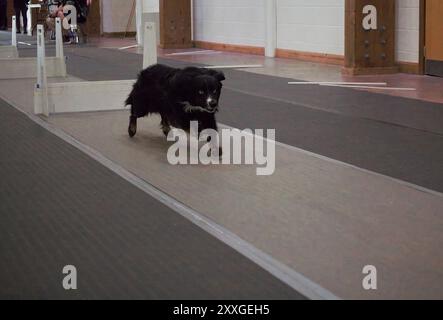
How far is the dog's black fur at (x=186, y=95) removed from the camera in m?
4.99

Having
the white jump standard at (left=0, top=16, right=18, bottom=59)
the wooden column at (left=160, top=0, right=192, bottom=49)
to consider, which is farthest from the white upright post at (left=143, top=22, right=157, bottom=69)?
the wooden column at (left=160, top=0, right=192, bottom=49)

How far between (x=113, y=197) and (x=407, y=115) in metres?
2.98

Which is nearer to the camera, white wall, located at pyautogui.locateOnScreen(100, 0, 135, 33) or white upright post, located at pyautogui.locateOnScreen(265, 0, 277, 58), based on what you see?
white upright post, located at pyautogui.locateOnScreen(265, 0, 277, 58)

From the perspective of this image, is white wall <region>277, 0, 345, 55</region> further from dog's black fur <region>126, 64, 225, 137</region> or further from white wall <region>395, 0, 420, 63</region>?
dog's black fur <region>126, 64, 225, 137</region>

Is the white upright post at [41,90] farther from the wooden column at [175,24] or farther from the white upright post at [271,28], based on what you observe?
the wooden column at [175,24]

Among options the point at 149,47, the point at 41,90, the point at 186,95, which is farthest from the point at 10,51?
the point at 186,95

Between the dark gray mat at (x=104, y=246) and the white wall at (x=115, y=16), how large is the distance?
50.0 feet

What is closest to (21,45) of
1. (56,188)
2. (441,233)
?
(56,188)

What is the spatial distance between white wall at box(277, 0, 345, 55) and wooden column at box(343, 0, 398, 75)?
3.50ft

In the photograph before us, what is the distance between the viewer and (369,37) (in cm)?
931

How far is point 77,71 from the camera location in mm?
10828

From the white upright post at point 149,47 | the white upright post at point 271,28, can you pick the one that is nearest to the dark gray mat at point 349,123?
the white upright post at point 149,47

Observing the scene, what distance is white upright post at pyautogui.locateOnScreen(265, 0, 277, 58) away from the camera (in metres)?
12.2

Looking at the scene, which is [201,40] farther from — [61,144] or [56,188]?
[56,188]
